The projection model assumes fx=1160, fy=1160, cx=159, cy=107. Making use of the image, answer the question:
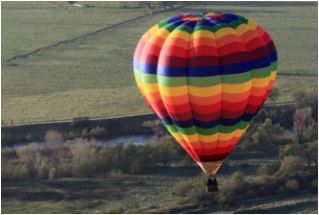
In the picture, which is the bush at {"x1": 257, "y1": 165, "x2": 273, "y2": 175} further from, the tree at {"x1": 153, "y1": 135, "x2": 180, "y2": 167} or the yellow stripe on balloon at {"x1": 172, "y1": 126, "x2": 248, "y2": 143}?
the yellow stripe on balloon at {"x1": 172, "y1": 126, "x2": 248, "y2": 143}

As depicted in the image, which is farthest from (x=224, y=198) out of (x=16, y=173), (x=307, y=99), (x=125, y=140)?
(x=307, y=99)

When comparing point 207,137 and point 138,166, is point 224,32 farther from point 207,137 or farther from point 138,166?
point 138,166

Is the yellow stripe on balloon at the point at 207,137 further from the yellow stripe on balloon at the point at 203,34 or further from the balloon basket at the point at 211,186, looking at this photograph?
the yellow stripe on balloon at the point at 203,34

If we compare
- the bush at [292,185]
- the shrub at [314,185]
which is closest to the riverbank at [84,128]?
the shrub at [314,185]

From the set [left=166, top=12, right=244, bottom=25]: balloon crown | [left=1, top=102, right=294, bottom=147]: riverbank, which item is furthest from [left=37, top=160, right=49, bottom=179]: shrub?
[left=166, top=12, right=244, bottom=25]: balloon crown

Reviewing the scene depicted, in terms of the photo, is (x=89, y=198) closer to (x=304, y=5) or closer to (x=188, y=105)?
(x=188, y=105)

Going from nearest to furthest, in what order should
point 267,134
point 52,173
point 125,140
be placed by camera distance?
1. point 52,173
2. point 267,134
3. point 125,140
